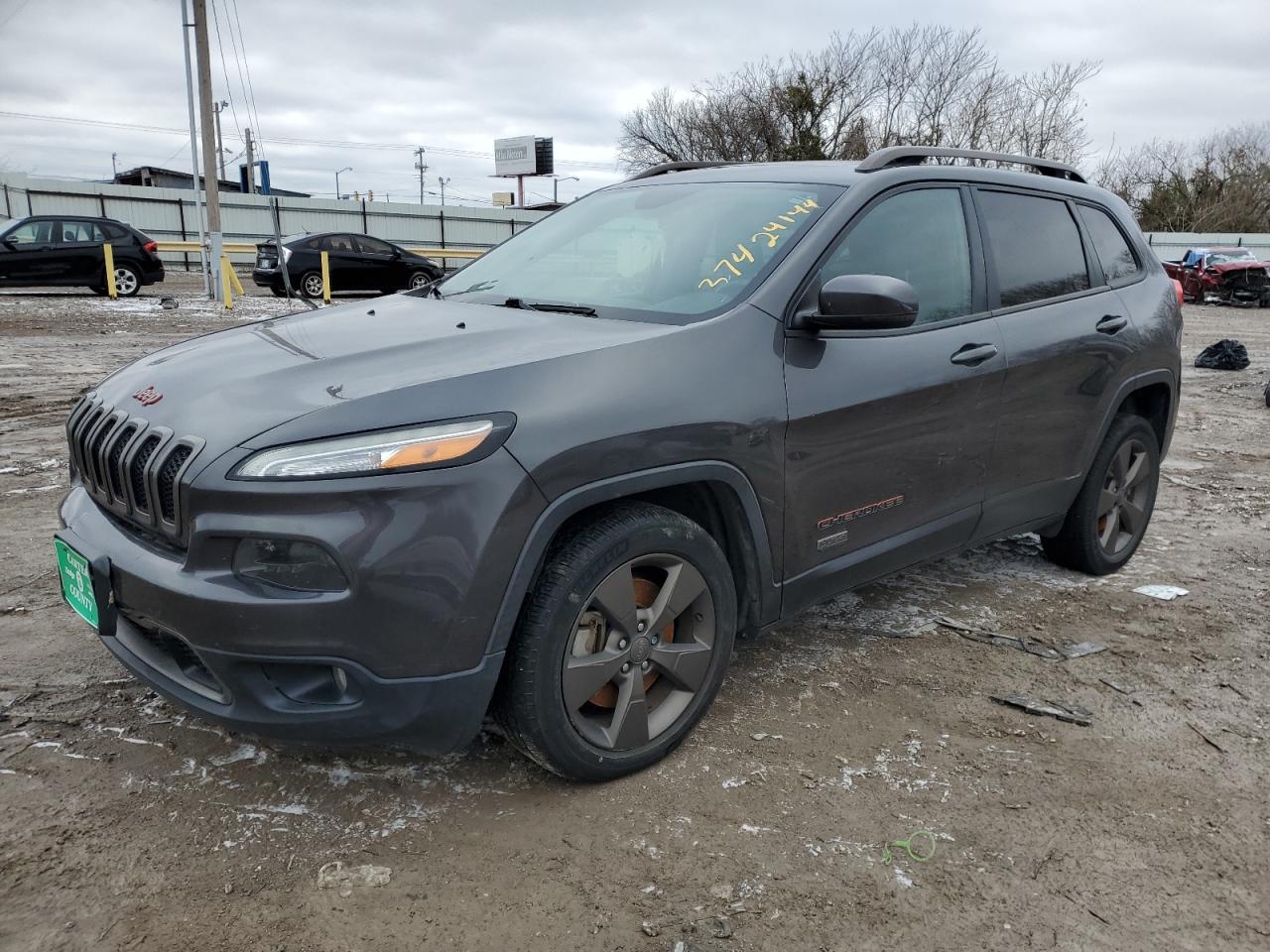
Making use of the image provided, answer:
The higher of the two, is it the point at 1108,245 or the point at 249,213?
the point at 249,213

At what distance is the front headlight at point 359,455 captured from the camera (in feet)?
6.95

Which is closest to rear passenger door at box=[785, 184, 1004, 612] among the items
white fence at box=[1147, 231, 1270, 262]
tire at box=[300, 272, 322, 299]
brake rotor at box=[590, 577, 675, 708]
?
brake rotor at box=[590, 577, 675, 708]

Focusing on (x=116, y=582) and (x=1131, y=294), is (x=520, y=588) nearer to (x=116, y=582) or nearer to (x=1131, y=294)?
(x=116, y=582)

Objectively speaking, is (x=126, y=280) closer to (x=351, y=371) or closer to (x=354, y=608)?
(x=351, y=371)

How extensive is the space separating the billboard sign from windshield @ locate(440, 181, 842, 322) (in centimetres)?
6722

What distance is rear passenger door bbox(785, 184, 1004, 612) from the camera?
2.88 metres

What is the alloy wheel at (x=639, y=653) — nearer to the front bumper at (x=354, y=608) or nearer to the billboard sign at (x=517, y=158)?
the front bumper at (x=354, y=608)

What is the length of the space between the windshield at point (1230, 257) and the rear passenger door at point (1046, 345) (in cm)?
2416

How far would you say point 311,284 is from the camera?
63.2 feet

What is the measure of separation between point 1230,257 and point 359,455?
27.7m

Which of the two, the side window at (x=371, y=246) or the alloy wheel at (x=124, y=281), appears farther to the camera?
the side window at (x=371, y=246)

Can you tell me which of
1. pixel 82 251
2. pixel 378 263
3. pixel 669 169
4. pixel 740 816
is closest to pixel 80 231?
pixel 82 251

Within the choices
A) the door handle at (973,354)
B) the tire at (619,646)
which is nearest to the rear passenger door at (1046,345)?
the door handle at (973,354)

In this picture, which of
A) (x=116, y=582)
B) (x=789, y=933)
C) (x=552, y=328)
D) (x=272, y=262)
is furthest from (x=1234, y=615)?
(x=272, y=262)
